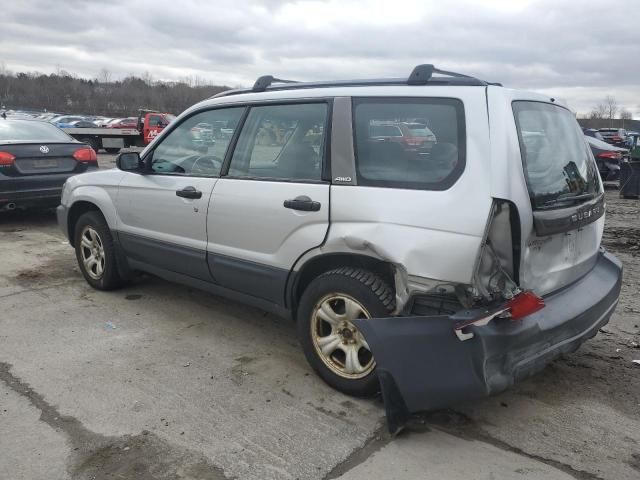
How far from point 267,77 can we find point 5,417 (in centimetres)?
277

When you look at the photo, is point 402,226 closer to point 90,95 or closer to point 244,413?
point 244,413

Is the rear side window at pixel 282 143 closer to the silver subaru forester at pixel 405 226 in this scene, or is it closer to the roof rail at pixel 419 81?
the silver subaru forester at pixel 405 226

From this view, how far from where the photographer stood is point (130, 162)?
4.65 meters

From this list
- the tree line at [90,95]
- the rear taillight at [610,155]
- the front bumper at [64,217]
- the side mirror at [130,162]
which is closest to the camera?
the side mirror at [130,162]

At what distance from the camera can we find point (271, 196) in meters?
3.59

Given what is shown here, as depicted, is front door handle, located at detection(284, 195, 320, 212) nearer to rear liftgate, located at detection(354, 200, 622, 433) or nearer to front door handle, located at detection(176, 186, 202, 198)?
rear liftgate, located at detection(354, 200, 622, 433)

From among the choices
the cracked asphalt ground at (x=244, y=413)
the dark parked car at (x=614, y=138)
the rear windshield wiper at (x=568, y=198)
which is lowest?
the cracked asphalt ground at (x=244, y=413)

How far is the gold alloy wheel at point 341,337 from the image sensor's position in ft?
10.6

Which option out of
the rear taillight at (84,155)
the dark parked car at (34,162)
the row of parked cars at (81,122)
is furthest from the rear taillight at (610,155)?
the row of parked cars at (81,122)

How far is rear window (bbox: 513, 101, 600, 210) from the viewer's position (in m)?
2.94

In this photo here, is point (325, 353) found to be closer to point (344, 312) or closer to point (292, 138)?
point (344, 312)

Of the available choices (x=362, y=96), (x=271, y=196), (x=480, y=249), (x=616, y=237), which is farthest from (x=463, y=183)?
(x=616, y=237)

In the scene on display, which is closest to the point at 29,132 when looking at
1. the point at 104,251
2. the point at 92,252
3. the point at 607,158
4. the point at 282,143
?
the point at 92,252

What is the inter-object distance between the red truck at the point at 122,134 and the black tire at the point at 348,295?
2203 centimetres
